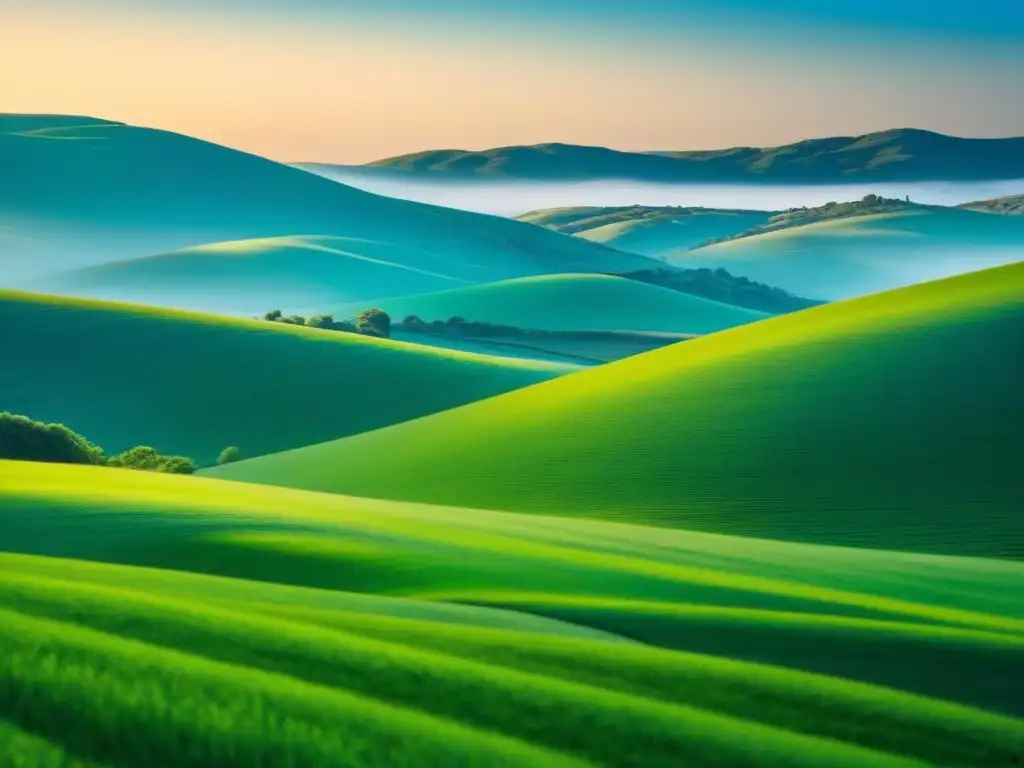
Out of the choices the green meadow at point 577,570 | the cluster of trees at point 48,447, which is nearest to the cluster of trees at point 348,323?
the green meadow at point 577,570

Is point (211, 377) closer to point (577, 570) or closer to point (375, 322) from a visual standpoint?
point (375, 322)

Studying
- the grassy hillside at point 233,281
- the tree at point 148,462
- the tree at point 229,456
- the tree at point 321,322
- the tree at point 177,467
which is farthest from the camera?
the grassy hillside at point 233,281

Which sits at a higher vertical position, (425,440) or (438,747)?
(438,747)

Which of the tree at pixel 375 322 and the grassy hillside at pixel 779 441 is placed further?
the tree at pixel 375 322

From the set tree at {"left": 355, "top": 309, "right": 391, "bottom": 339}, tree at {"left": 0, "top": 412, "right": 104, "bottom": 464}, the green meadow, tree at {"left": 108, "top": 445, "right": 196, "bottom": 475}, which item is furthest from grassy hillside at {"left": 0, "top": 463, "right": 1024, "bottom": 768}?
tree at {"left": 355, "top": 309, "right": 391, "bottom": 339}

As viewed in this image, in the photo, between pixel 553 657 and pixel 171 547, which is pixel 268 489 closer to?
pixel 171 547

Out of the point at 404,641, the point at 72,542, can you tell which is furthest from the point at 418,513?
the point at 404,641

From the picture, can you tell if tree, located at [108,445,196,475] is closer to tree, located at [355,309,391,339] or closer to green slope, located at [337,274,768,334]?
tree, located at [355,309,391,339]

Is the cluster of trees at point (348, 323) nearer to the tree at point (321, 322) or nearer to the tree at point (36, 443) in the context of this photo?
the tree at point (321, 322)
